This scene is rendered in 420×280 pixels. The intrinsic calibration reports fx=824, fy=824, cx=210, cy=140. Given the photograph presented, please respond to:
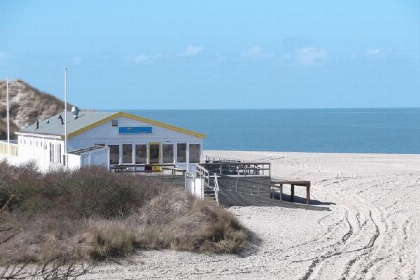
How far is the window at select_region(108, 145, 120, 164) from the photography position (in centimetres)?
3262

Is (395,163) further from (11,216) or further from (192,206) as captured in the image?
(11,216)

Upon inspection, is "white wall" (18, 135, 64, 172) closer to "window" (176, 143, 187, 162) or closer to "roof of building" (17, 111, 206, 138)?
"roof of building" (17, 111, 206, 138)

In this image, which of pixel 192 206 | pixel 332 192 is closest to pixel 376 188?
pixel 332 192

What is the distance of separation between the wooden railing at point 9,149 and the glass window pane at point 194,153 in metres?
10.4

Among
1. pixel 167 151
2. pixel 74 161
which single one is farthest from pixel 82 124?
pixel 74 161

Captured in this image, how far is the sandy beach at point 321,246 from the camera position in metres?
18.8

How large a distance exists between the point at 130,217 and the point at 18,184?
3.37 metres

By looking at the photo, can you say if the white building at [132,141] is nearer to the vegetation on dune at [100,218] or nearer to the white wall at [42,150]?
the white wall at [42,150]

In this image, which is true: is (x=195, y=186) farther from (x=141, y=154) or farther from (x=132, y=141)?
(x=132, y=141)

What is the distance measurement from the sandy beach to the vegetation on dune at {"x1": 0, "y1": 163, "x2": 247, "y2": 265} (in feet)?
1.75

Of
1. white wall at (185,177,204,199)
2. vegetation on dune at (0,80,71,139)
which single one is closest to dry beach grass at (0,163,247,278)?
white wall at (185,177,204,199)

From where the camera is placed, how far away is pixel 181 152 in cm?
3353

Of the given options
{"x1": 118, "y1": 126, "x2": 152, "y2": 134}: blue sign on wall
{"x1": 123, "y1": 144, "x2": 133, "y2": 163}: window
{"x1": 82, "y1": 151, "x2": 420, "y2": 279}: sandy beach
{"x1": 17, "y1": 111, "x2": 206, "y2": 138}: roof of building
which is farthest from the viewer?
{"x1": 118, "y1": 126, "x2": 152, "y2": 134}: blue sign on wall

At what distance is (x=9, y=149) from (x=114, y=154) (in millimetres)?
10072
